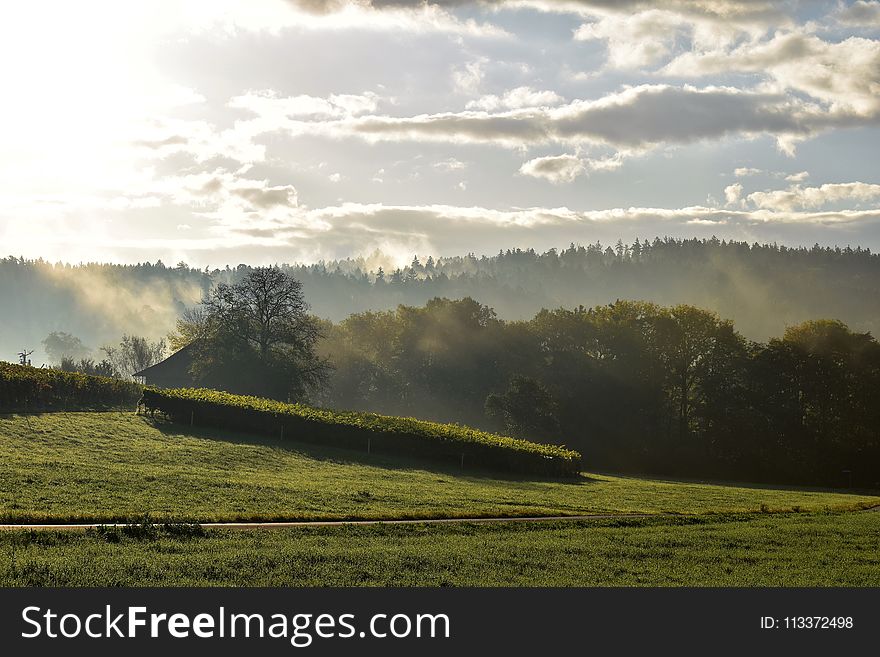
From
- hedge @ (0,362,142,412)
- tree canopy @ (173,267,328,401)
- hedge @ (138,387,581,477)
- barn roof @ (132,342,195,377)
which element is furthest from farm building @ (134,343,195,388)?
hedge @ (138,387,581,477)

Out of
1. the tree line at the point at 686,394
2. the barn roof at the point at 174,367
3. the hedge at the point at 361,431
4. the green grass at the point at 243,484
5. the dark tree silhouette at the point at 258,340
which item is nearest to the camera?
the green grass at the point at 243,484

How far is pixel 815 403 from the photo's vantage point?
253 ft

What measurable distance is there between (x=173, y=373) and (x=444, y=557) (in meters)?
62.4

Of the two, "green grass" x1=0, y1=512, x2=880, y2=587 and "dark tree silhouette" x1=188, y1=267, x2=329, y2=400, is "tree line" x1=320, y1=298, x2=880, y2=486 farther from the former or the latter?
"green grass" x1=0, y1=512, x2=880, y2=587

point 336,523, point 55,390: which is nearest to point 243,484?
point 336,523

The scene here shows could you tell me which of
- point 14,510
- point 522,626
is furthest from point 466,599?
point 14,510

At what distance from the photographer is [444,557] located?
61.3 ft

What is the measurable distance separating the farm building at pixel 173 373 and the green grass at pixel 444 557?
56617mm

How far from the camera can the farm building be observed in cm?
7562

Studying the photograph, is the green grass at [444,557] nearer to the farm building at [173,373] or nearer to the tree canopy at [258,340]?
the tree canopy at [258,340]

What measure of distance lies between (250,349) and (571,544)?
5568 cm

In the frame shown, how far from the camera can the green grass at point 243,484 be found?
25.1 metres

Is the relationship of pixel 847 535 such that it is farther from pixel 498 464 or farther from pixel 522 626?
pixel 498 464

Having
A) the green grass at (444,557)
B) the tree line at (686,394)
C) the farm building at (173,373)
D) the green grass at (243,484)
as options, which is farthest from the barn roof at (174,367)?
the green grass at (444,557)
